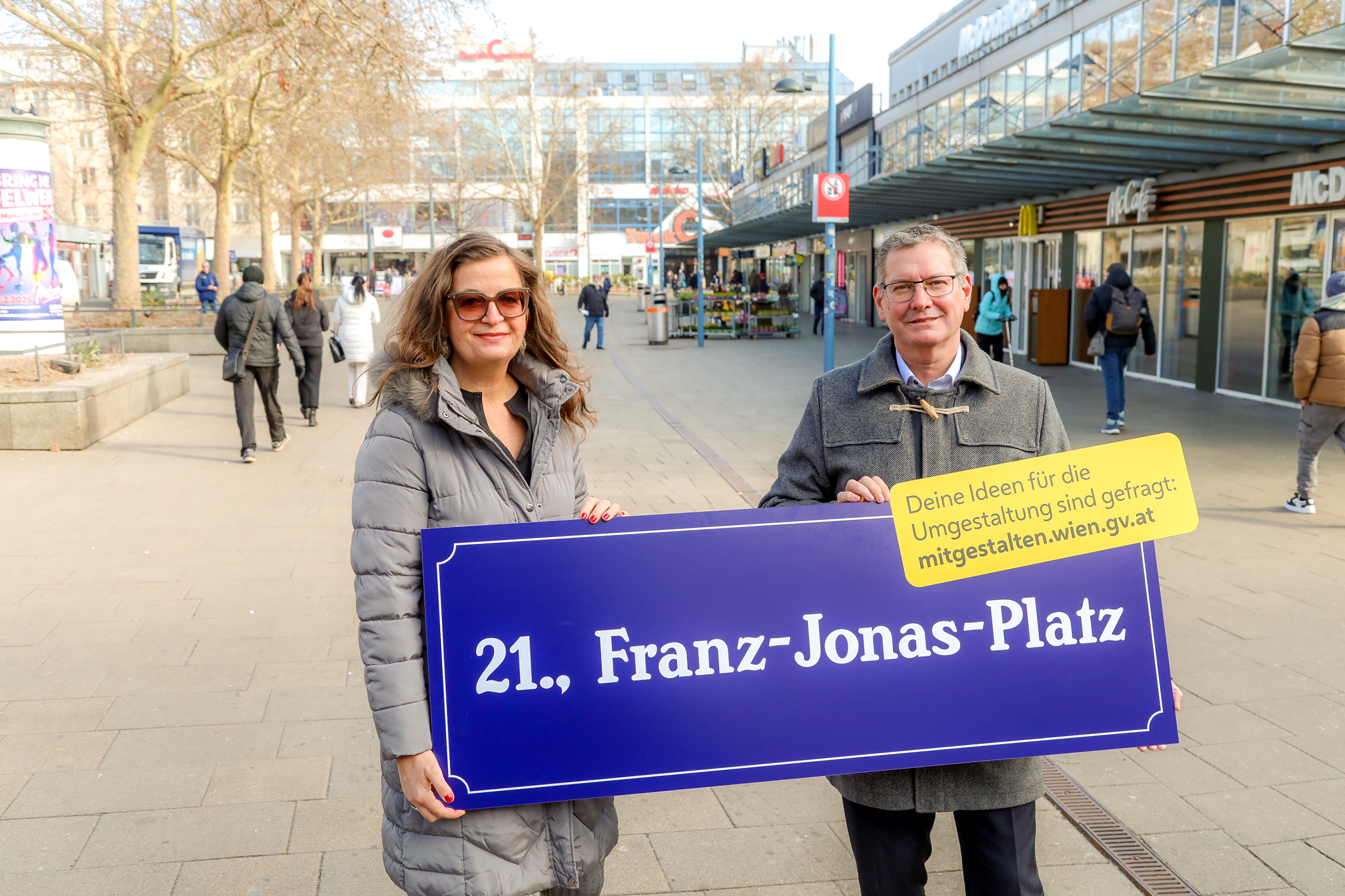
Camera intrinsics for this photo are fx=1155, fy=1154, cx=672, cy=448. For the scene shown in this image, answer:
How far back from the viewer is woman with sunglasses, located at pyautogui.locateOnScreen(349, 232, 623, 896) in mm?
2189

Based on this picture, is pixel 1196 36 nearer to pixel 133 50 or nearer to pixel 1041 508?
pixel 1041 508

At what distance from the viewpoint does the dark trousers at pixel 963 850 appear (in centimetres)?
237

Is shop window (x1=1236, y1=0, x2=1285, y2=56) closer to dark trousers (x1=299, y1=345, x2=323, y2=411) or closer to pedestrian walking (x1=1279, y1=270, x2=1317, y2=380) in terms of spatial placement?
pedestrian walking (x1=1279, y1=270, x2=1317, y2=380)

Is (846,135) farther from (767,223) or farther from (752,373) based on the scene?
(752,373)

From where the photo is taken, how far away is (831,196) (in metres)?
16.5

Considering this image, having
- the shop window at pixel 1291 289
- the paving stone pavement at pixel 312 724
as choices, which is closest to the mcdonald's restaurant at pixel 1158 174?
the shop window at pixel 1291 289

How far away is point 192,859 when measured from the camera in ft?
11.2

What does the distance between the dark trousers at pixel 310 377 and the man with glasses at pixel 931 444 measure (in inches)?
446

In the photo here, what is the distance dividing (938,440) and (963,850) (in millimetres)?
870

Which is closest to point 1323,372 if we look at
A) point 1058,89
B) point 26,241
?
point 26,241

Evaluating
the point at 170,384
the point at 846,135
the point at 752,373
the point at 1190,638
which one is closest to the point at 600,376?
the point at 752,373

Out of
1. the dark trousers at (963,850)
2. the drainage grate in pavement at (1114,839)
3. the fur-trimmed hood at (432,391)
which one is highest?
the fur-trimmed hood at (432,391)

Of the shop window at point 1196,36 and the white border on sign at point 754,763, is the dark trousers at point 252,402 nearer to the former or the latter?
the white border on sign at point 754,763

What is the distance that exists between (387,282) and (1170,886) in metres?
59.3
